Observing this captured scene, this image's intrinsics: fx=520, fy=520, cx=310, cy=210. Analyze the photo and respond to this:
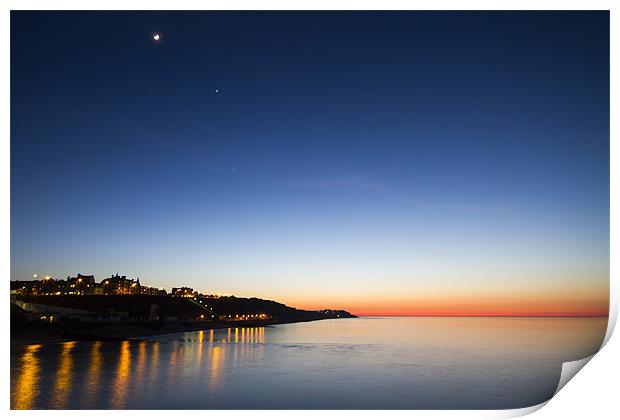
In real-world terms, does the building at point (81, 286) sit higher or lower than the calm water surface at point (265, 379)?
higher

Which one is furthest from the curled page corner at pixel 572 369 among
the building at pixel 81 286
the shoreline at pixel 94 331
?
the building at pixel 81 286

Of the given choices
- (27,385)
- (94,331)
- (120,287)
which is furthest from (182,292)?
(27,385)

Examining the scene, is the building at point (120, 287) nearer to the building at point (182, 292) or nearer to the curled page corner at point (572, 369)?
the building at point (182, 292)

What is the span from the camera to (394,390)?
1209 centimetres

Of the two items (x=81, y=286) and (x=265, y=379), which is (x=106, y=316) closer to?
(x=81, y=286)

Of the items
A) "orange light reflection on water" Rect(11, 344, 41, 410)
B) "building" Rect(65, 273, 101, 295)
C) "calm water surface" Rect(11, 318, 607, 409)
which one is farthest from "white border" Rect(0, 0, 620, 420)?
"building" Rect(65, 273, 101, 295)

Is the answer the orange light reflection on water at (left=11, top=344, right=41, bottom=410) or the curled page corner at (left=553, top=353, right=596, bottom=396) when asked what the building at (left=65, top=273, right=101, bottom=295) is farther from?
the curled page corner at (left=553, top=353, right=596, bottom=396)

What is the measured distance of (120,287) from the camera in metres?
45.5

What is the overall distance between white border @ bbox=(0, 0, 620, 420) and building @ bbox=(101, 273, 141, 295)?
133 ft
